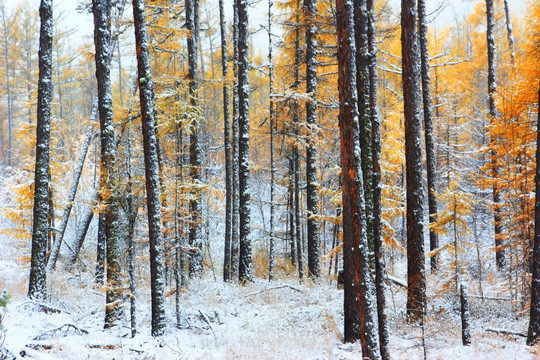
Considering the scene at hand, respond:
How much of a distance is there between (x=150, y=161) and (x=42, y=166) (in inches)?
144

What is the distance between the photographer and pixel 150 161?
31.7 ft

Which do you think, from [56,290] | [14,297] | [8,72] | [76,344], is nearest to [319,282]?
[76,344]

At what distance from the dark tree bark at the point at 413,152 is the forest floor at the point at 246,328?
819 millimetres

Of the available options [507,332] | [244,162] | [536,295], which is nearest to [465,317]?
[507,332]

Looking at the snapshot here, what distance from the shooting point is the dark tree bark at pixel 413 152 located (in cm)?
958

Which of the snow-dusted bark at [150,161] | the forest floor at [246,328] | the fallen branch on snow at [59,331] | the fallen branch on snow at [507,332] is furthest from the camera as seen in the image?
the snow-dusted bark at [150,161]

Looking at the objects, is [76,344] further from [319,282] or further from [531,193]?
[531,193]

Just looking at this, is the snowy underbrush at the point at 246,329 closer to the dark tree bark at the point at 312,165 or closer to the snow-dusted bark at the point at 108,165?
the snow-dusted bark at the point at 108,165

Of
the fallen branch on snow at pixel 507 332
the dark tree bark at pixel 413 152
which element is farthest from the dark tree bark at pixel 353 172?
the fallen branch on snow at pixel 507 332

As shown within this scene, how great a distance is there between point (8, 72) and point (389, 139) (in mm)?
37991

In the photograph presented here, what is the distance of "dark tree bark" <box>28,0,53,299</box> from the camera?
1041 centimetres

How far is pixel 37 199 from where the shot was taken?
10.4m

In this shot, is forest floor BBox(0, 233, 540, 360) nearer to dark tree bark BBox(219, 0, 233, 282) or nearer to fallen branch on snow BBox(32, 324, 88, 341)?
fallen branch on snow BBox(32, 324, 88, 341)

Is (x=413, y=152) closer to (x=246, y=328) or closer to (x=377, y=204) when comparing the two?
(x=377, y=204)
